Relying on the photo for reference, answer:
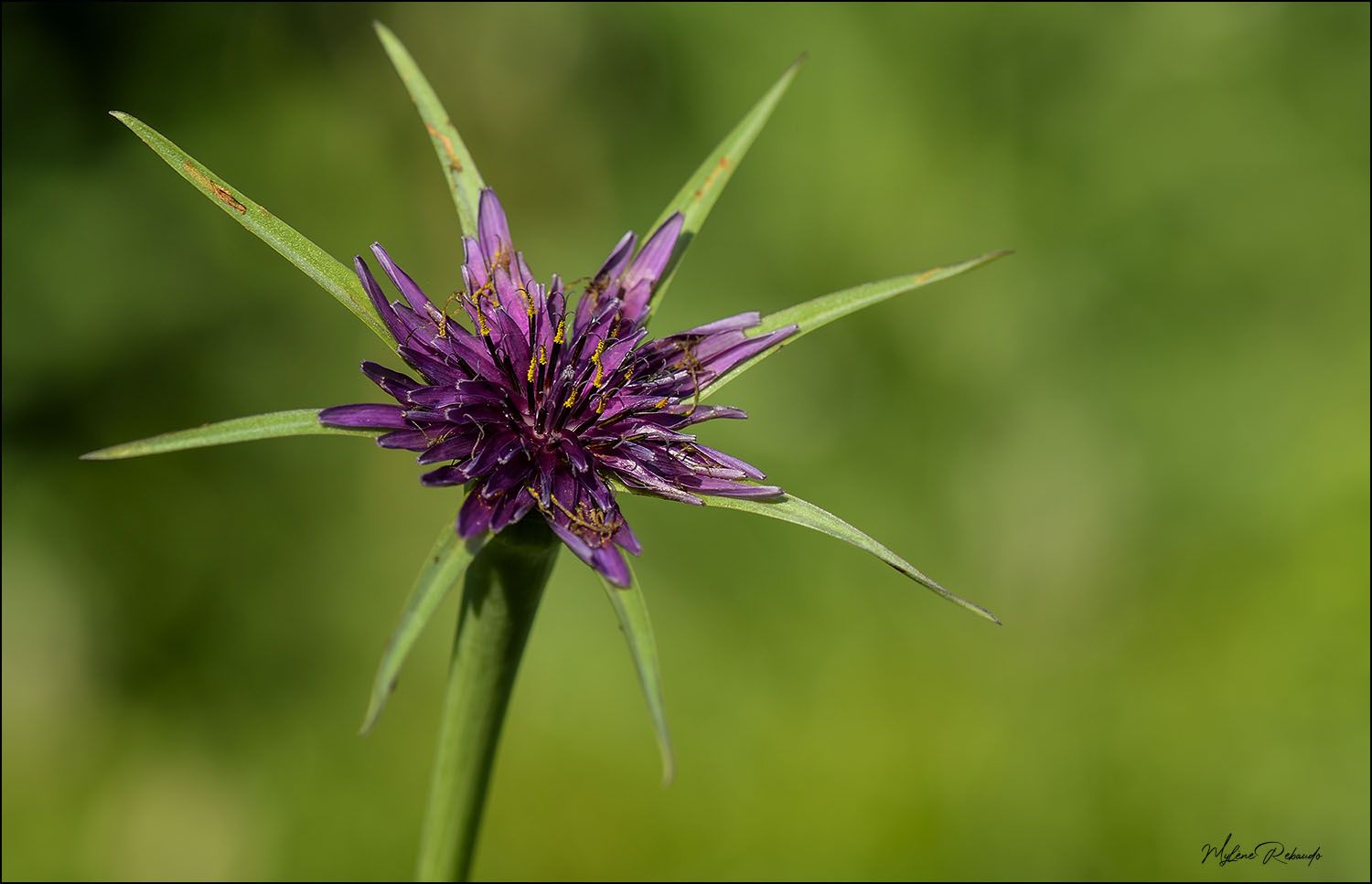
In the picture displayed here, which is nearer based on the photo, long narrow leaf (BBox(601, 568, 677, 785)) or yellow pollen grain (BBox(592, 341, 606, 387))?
long narrow leaf (BBox(601, 568, 677, 785))

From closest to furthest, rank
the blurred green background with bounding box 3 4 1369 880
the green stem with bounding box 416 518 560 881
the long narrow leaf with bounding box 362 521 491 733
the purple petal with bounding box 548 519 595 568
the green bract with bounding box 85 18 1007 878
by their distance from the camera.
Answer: the long narrow leaf with bounding box 362 521 491 733 → the green bract with bounding box 85 18 1007 878 → the purple petal with bounding box 548 519 595 568 → the green stem with bounding box 416 518 560 881 → the blurred green background with bounding box 3 4 1369 880

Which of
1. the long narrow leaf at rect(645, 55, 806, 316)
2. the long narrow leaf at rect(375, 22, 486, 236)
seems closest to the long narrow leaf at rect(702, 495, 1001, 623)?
the long narrow leaf at rect(645, 55, 806, 316)

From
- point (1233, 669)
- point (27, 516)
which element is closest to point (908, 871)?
point (1233, 669)

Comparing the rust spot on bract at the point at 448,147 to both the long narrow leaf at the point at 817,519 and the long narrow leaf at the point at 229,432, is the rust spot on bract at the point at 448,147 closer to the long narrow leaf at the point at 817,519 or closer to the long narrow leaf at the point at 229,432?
the long narrow leaf at the point at 229,432

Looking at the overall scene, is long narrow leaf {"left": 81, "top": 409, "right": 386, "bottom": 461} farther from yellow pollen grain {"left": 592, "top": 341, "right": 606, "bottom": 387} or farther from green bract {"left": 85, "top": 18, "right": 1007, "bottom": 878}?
yellow pollen grain {"left": 592, "top": 341, "right": 606, "bottom": 387}

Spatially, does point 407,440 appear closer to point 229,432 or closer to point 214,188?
point 229,432

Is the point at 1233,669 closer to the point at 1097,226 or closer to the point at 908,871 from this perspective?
the point at 908,871

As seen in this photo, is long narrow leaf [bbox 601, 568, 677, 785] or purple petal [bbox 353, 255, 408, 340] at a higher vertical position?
purple petal [bbox 353, 255, 408, 340]
